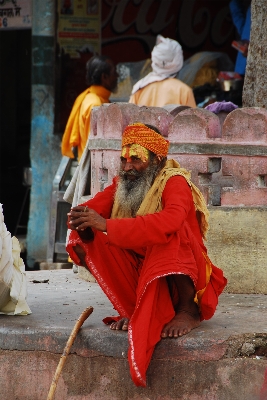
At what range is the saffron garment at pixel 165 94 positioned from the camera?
8141 mm

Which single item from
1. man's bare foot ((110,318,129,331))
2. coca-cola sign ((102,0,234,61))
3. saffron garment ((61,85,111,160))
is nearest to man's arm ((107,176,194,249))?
man's bare foot ((110,318,129,331))

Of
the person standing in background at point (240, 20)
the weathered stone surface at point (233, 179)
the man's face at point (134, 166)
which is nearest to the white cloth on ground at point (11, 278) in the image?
the man's face at point (134, 166)

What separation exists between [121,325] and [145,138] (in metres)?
0.98

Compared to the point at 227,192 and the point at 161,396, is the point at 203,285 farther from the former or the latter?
the point at 227,192

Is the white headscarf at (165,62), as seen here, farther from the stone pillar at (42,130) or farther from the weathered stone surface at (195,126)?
the weathered stone surface at (195,126)

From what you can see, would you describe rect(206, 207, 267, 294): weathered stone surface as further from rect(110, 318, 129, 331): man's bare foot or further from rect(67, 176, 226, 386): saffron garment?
rect(110, 318, 129, 331): man's bare foot

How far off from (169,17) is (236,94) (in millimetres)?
2411

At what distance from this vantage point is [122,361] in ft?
15.4

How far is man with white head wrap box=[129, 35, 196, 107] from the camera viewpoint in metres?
8.25

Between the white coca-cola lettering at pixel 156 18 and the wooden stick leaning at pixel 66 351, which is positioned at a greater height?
the white coca-cola lettering at pixel 156 18

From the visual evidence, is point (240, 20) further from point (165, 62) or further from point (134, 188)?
point (134, 188)

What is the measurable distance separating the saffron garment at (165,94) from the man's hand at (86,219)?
3836 mm

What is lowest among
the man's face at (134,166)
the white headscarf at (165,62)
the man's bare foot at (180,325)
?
the man's bare foot at (180,325)

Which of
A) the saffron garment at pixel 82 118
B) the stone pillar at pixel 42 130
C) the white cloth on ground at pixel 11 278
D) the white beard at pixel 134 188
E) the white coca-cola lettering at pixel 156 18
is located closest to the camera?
the white beard at pixel 134 188
